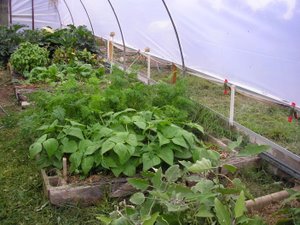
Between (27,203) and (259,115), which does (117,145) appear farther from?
(259,115)

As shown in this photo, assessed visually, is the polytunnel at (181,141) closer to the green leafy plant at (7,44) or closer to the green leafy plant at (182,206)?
the green leafy plant at (182,206)

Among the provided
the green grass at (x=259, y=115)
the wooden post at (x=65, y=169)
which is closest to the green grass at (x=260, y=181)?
the green grass at (x=259, y=115)

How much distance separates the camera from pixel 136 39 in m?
6.85

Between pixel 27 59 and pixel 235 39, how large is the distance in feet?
13.0

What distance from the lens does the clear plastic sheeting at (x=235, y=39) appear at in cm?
316

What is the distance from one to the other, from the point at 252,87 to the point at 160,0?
2466 millimetres

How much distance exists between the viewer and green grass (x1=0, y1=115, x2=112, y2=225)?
2654mm

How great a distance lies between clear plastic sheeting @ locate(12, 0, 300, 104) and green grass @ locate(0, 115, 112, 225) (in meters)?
1.79

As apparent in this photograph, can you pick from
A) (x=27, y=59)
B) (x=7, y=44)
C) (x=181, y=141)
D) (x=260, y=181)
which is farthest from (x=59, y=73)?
(x=260, y=181)

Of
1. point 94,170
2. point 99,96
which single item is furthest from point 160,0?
point 94,170

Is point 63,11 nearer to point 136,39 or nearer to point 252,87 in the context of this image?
point 136,39

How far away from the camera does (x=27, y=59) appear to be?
6535 mm

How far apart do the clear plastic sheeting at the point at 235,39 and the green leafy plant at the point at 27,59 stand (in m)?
1.75

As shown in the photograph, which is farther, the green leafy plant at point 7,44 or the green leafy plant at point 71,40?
the green leafy plant at point 7,44
